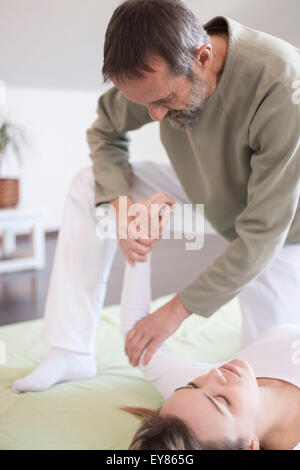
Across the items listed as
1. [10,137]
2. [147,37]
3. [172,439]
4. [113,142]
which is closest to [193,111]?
[147,37]

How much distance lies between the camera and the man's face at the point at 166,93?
109 cm

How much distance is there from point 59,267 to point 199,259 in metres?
1.91

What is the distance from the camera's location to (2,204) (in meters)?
3.09

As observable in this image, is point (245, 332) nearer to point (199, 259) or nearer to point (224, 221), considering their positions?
point (224, 221)

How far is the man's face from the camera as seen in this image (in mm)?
1091

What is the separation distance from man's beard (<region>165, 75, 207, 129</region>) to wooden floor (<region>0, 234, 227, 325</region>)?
1.32 m

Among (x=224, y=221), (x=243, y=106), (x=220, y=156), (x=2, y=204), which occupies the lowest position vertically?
(x=2, y=204)

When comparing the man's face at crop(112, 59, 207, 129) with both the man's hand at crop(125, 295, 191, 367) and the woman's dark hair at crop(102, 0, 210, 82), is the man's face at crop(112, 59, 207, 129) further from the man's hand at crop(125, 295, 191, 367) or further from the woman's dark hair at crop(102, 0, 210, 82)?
the man's hand at crop(125, 295, 191, 367)

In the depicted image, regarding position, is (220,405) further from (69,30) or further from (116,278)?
(116,278)

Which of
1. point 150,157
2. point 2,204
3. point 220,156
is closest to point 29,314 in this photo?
point 2,204

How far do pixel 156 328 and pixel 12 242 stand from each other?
2.14 meters

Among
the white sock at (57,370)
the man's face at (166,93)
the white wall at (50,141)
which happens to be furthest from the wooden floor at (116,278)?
the man's face at (166,93)

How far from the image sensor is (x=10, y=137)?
3.20 meters

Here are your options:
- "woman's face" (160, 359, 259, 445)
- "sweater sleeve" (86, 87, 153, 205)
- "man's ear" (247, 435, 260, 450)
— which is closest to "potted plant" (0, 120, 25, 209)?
"sweater sleeve" (86, 87, 153, 205)
